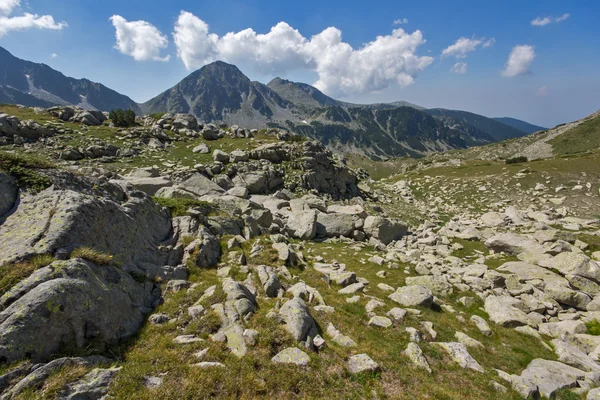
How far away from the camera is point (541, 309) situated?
15.8 meters

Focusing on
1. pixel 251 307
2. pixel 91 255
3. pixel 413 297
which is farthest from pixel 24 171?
pixel 413 297

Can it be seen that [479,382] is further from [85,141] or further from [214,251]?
[85,141]

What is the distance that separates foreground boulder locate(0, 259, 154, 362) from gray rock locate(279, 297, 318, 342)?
537 centimetres

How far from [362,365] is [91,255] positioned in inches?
412

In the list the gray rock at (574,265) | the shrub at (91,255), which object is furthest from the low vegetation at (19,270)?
the gray rock at (574,265)

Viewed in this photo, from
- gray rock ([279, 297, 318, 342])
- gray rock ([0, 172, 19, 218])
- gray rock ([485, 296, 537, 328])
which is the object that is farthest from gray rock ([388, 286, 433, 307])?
gray rock ([0, 172, 19, 218])

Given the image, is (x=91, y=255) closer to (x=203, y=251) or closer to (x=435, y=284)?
(x=203, y=251)

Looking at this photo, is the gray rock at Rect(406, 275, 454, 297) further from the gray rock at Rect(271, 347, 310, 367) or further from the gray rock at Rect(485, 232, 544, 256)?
the gray rock at Rect(271, 347, 310, 367)

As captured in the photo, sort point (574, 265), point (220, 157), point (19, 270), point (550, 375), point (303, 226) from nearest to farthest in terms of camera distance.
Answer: point (19, 270)
point (550, 375)
point (574, 265)
point (303, 226)
point (220, 157)

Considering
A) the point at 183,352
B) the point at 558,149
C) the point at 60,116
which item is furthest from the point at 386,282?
the point at 558,149

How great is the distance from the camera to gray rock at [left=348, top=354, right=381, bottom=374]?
29.0 feet

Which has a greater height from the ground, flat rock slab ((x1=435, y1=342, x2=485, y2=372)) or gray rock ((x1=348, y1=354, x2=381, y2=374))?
gray rock ((x1=348, y1=354, x2=381, y2=374))

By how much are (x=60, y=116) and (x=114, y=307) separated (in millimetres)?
72665

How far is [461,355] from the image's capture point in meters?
10.6
